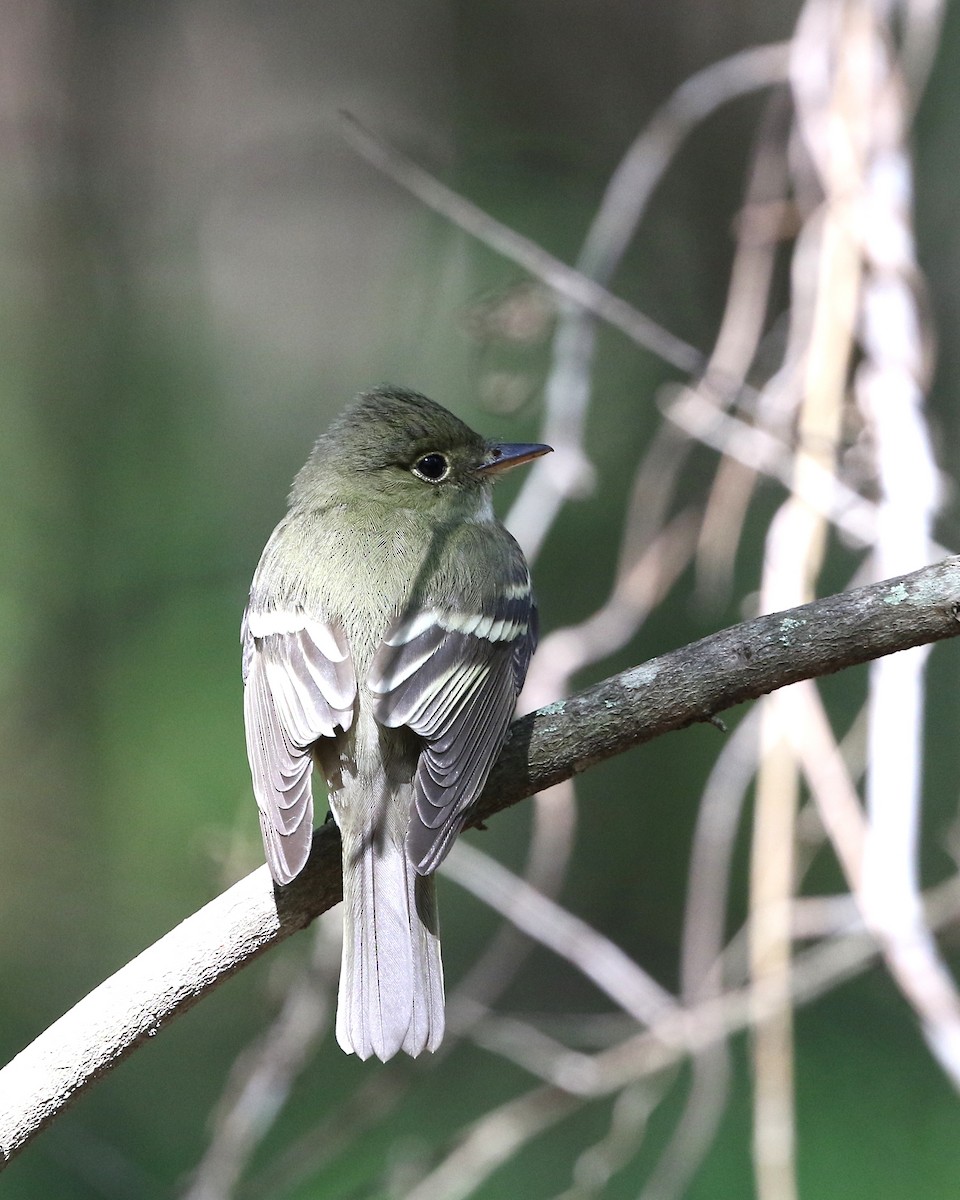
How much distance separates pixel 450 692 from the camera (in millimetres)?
2357

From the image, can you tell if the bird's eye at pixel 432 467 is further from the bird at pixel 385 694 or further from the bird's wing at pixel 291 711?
the bird's wing at pixel 291 711

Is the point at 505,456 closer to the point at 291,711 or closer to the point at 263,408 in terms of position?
the point at 291,711

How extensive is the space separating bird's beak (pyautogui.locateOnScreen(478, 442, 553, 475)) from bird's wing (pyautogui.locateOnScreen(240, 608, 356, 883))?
2.20ft

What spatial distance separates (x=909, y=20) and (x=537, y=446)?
144 cm

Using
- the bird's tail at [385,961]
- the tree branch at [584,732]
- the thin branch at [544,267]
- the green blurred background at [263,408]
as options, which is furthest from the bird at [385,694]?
the green blurred background at [263,408]

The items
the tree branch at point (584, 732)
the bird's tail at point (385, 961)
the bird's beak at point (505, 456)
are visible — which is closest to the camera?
the tree branch at point (584, 732)

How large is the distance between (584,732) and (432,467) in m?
1.16

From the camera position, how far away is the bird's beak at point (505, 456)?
9.86 feet

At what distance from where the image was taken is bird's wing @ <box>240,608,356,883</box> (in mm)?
2160

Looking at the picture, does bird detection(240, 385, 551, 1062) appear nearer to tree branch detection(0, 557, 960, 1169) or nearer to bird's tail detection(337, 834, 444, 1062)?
bird's tail detection(337, 834, 444, 1062)

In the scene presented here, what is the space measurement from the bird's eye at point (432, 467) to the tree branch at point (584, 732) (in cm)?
107

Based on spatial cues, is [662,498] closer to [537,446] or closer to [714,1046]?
[537,446]

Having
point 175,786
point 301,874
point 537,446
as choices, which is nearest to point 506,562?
point 537,446

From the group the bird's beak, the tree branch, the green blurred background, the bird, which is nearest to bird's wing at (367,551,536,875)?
the bird
